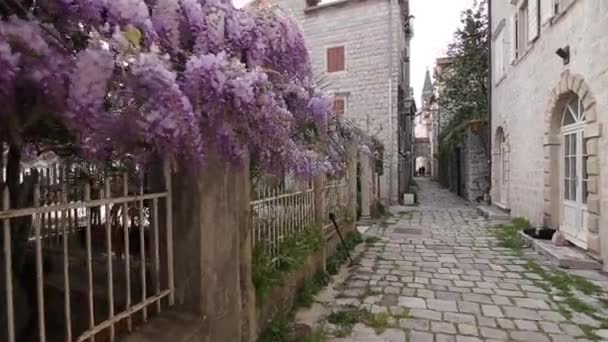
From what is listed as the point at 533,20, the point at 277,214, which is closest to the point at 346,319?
the point at 277,214

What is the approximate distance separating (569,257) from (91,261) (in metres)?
5.66

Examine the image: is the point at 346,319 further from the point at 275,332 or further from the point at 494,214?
the point at 494,214

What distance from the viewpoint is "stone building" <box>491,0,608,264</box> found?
15.8 feet

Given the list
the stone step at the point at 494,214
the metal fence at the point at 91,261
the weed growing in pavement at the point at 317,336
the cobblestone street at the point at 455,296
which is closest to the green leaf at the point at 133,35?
the metal fence at the point at 91,261

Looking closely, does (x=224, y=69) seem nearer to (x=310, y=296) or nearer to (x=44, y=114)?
(x=44, y=114)

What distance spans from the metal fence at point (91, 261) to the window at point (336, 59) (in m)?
12.4

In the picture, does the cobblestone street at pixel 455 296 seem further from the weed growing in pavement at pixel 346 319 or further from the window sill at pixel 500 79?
the window sill at pixel 500 79

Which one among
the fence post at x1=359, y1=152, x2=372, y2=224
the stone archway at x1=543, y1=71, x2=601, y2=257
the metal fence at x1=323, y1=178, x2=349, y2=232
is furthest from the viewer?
the fence post at x1=359, y1=152, x2=372, y2=224

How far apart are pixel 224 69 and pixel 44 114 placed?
59cm

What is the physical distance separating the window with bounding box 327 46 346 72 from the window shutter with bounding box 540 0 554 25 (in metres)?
7.65

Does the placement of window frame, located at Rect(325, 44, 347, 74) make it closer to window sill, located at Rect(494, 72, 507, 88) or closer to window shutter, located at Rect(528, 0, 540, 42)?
window sill, located at Rect(494, 72, 507, 88)

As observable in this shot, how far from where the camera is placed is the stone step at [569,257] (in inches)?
188

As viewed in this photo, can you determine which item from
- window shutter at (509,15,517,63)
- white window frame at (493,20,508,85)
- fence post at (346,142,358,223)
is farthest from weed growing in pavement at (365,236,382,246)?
white window frame at (493,20,508,85)

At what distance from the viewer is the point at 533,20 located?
730 cm
